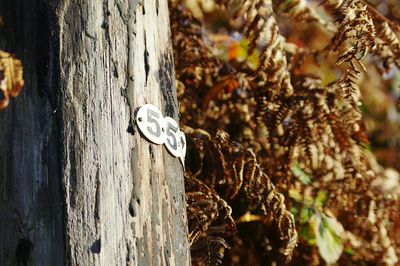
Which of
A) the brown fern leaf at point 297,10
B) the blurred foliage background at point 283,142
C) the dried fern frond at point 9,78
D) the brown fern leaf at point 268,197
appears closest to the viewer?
the dried fern frond at point 9,78

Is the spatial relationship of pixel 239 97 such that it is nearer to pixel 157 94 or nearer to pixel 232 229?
pixel 232 229

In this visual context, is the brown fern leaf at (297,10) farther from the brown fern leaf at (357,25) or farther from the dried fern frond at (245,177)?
the brown fern leaf at (357,25)

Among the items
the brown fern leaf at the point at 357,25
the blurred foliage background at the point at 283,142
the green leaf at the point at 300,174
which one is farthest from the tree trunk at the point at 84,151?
the green leaf at the point at 300,174

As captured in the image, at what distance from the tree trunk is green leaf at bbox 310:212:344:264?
1.34 m

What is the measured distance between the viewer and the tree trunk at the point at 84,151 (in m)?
1.55

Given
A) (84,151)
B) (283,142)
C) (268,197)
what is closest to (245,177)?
(268,197)

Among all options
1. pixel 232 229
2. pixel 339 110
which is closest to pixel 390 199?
pixel 339 110

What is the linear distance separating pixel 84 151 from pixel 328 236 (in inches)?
67.1

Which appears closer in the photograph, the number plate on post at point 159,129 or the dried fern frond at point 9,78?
the dried fern frond at point 9,78

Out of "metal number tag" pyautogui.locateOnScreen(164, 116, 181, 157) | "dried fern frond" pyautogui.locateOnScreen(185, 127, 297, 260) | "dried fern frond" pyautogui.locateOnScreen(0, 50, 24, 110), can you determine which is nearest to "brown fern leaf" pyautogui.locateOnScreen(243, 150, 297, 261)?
"dried fern frond" pyautogui.locateOnScreen(185, 127, 297, 260)

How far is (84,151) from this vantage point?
63.6 inches

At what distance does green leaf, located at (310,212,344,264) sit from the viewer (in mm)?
3041

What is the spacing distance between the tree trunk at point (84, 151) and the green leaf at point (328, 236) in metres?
1.34

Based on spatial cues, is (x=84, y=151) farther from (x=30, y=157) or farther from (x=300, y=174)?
(x=300, y=174)
